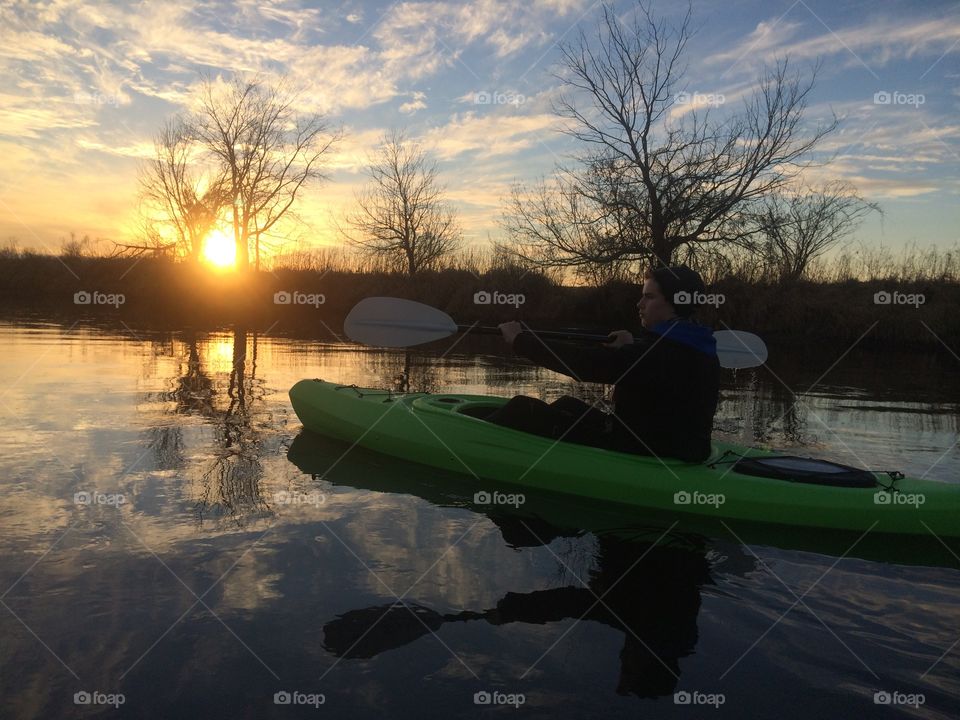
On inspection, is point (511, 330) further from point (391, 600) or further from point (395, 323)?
point (391, 600)

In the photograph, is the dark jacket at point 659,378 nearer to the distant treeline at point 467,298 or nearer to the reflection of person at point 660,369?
the reflection of person at point 660,369

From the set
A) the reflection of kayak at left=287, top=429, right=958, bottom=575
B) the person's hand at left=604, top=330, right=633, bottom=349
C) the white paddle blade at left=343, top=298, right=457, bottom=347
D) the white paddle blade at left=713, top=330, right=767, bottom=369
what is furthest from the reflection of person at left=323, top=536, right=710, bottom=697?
the white paddle blade at left=343, top=298, right=457, bottom=347

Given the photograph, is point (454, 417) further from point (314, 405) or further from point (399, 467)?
point (314, 405)

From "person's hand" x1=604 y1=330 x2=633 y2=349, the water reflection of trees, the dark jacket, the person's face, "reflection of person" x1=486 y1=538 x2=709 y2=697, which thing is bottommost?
"reflection of person" x1=486 y1=538 x2=709 y2=697

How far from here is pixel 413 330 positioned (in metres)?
5.73

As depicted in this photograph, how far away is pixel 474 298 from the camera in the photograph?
21.5 m

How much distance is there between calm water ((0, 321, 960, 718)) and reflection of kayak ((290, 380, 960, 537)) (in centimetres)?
16

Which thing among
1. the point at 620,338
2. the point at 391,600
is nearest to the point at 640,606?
the point at 391,600

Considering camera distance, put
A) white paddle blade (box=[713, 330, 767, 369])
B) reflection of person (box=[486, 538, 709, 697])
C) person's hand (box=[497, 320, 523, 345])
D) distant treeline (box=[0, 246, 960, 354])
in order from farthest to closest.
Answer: distant treeline (box=[0, 246, 960, 354]), white paddle blade (box=[713, 330, 767, 369]), person's hand (box=[497, 320, 523, 345]), reflection of person (box=[486, 538, 709, 697])

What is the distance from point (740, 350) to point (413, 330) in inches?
99.7

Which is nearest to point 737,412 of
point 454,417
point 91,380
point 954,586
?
point 454,417

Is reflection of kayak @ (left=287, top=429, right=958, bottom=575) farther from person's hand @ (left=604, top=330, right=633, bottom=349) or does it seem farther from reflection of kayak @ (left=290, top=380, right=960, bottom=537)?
person's hand @ (left=604, top=330, right=633, bottom=349)

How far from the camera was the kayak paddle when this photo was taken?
221 inches

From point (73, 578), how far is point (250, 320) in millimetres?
19905
